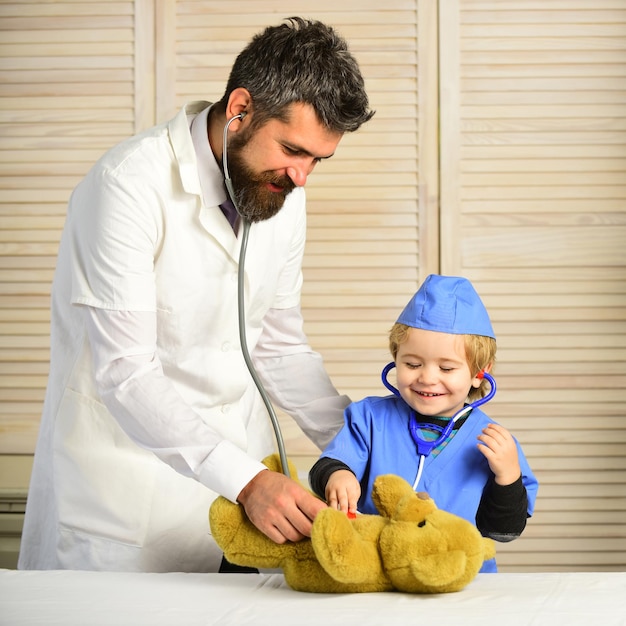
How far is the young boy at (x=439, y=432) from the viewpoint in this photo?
1.40 metres

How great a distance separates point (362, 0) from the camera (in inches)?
99.0


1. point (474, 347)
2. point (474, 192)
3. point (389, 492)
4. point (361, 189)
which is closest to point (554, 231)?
point (474, 192)

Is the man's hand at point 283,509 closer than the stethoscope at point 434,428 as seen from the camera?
Yes

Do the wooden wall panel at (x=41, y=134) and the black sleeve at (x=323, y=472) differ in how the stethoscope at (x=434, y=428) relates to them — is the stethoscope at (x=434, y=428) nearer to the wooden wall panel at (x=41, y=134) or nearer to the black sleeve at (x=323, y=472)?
the black sleeve at (x=323, y=472)

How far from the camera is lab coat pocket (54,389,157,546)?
1476 millimetres

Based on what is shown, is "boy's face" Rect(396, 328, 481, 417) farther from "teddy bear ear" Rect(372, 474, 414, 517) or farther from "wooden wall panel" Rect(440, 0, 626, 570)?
"wooden wall panel" Rect(440, 0, 626, 570)

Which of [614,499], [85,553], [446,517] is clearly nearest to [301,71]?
[446,517]

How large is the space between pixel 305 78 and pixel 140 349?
508 mm

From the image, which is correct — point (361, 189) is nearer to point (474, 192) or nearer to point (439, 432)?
point (474, 192)

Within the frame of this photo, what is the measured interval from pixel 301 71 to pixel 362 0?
124 cm

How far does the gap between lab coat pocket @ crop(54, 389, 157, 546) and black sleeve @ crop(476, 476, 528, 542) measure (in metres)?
0.57

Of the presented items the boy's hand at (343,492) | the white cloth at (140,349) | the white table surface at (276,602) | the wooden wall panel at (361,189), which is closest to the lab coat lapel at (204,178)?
the white cloth at (140,349)

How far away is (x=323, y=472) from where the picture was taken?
1382mm

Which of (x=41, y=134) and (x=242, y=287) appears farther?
(x=41, y=134)
